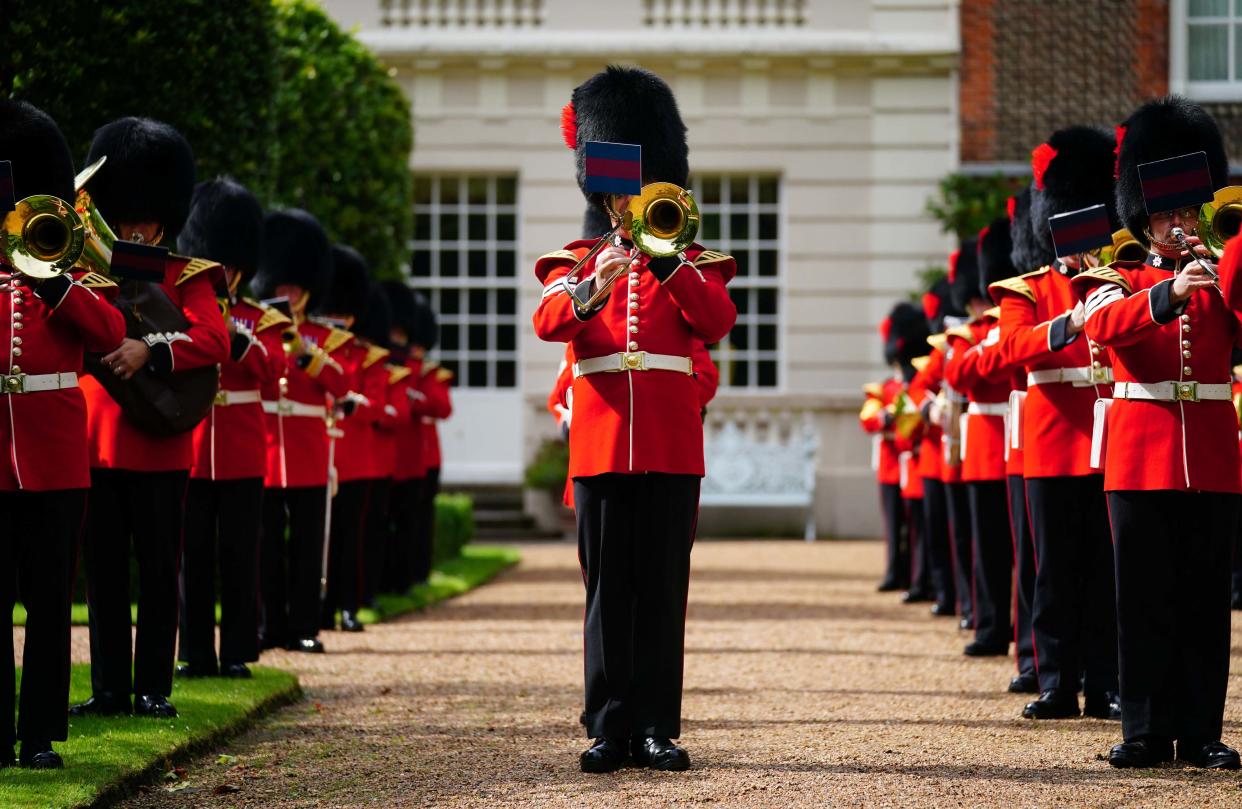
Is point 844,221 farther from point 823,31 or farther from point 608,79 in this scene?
point 608,79

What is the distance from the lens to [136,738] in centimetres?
546

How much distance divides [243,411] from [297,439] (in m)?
0.96

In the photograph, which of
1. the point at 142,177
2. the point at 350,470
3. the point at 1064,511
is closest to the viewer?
the point at 142,177

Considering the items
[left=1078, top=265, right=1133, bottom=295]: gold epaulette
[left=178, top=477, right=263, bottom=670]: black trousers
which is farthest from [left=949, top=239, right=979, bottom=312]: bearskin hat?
[left=178, top=477, right=263, bottom=670]: black trousers

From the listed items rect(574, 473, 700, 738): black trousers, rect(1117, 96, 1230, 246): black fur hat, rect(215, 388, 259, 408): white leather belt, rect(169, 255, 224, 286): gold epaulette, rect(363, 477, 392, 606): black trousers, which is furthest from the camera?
rect(363, 477, 392, 606): black trousers

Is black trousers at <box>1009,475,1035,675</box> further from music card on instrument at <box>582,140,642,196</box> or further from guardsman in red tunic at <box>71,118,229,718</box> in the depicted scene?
guardsman in red tunic at <box>71,118,229,718</box>

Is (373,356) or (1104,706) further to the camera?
(373,356)

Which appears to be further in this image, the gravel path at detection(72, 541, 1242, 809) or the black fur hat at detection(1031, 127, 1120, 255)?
the black fur hat at detection(1031, 127, 1120, 255)

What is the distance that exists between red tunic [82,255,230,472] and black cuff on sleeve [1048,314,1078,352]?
2.69 metres

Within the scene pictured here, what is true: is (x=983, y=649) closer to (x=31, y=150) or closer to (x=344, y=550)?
(x=344, y=550)

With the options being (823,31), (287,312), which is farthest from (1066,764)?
(823,31)

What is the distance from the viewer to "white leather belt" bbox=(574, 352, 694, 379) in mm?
5215

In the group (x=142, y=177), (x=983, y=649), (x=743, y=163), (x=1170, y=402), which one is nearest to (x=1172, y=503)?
(x=1170, y=402)

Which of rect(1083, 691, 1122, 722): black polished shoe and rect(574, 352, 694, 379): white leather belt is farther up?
rect(574, 352, 694, 379): white leather belt
